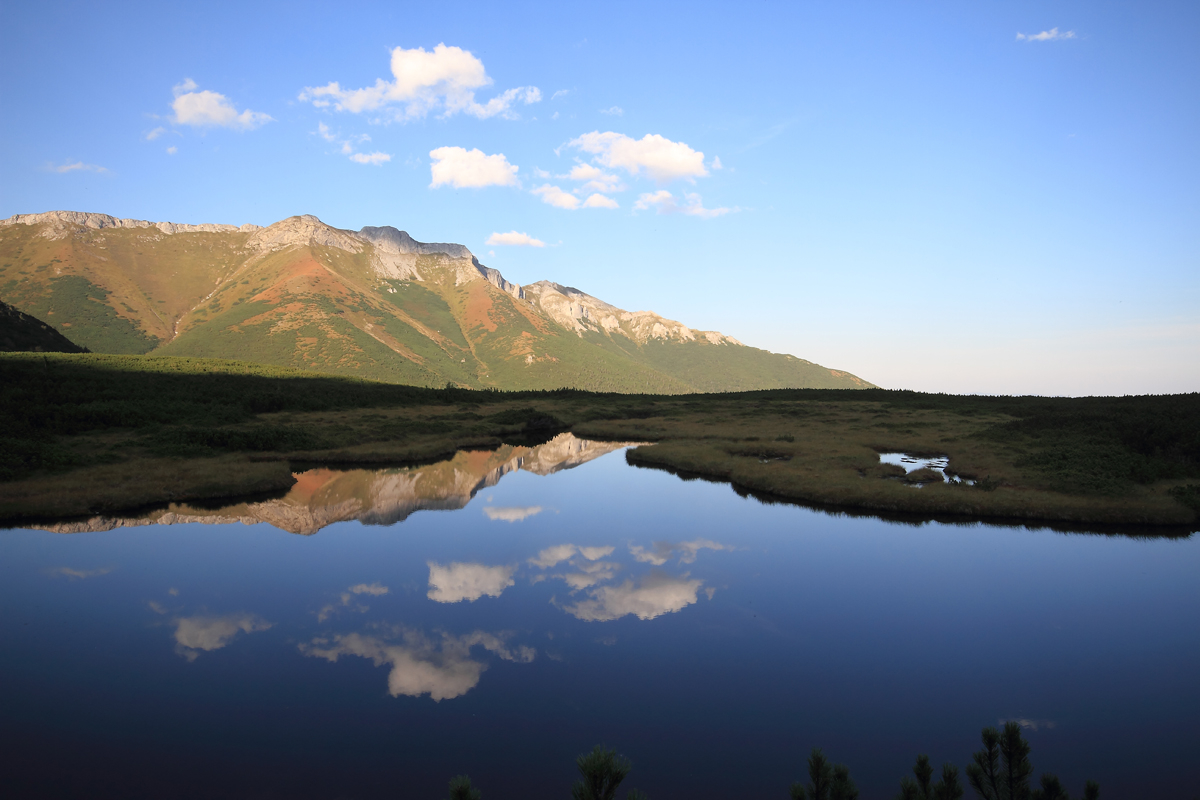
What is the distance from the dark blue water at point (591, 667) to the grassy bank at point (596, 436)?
611cm

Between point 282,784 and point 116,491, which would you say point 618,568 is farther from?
point 116,491

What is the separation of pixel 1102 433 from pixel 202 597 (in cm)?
5286

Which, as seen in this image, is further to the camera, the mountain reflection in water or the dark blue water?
the mountain reflection in water

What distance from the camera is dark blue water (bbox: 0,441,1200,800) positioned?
11328 mm

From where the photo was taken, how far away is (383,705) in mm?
13258

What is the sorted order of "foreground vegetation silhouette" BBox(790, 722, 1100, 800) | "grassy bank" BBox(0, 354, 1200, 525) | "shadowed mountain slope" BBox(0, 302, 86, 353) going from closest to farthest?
1. "foreground vegetation silhouette" BBox(790, 722, 1100, 800)
2. "grassy bank" BBox(0, 354, 1200, 525)
3. "shadowed mountain slope" BBox(0, 302, 86, 353)

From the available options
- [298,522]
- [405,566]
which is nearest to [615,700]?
[405,566]

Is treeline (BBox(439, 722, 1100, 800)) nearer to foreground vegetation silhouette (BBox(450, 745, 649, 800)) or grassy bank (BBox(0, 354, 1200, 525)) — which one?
foreground vegetation silhouette (BBox(450, 745, 649, 800))

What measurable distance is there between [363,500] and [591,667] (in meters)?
23.4

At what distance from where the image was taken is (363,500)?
34.2 meters

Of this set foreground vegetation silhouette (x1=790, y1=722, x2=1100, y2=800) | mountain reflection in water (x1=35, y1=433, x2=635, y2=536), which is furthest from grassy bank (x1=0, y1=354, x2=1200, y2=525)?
foreground vegetation silhouette (x1=790, y1=722, x2=1100, y2=800)

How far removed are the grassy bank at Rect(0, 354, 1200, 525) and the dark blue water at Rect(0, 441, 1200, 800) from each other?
6107mm

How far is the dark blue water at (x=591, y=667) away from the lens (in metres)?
11.3

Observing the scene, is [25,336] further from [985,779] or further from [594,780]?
[985,779]
